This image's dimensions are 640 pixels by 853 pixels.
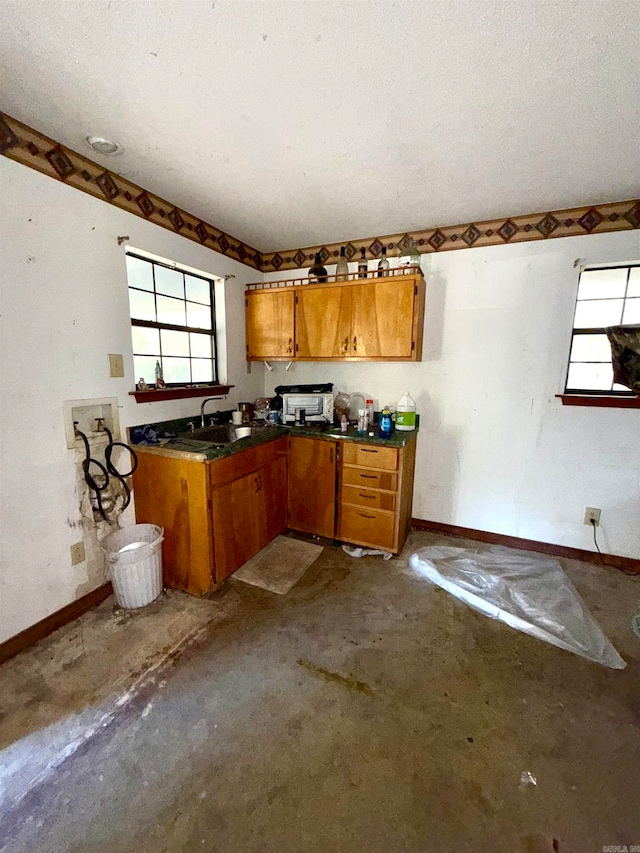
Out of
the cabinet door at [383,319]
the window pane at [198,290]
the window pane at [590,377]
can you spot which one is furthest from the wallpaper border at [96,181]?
the window pane at [590,377]

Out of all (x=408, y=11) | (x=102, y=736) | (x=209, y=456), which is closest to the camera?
(x=408, y=11)

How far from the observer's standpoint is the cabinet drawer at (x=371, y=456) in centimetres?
238

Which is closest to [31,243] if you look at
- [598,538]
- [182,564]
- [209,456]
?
[209,456]

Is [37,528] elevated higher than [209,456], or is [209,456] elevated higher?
[209,456]

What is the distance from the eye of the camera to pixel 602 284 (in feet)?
7.44

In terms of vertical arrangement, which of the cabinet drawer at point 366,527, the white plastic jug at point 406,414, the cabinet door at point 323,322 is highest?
the cabinet door at point 323,322

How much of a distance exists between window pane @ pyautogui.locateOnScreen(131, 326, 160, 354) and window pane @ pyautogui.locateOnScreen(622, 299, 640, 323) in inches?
122

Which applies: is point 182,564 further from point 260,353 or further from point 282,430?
point 260,353

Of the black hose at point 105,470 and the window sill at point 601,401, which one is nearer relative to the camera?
the black hose at point 105,470

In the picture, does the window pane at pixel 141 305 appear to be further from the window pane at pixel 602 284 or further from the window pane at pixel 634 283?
the window pane at pixel 634 283

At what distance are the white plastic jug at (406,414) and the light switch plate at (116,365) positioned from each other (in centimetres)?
193

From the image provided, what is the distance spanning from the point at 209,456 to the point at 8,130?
66.1 inches

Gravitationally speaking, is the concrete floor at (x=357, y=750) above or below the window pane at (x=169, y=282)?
below

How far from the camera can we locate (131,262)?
216 cm
